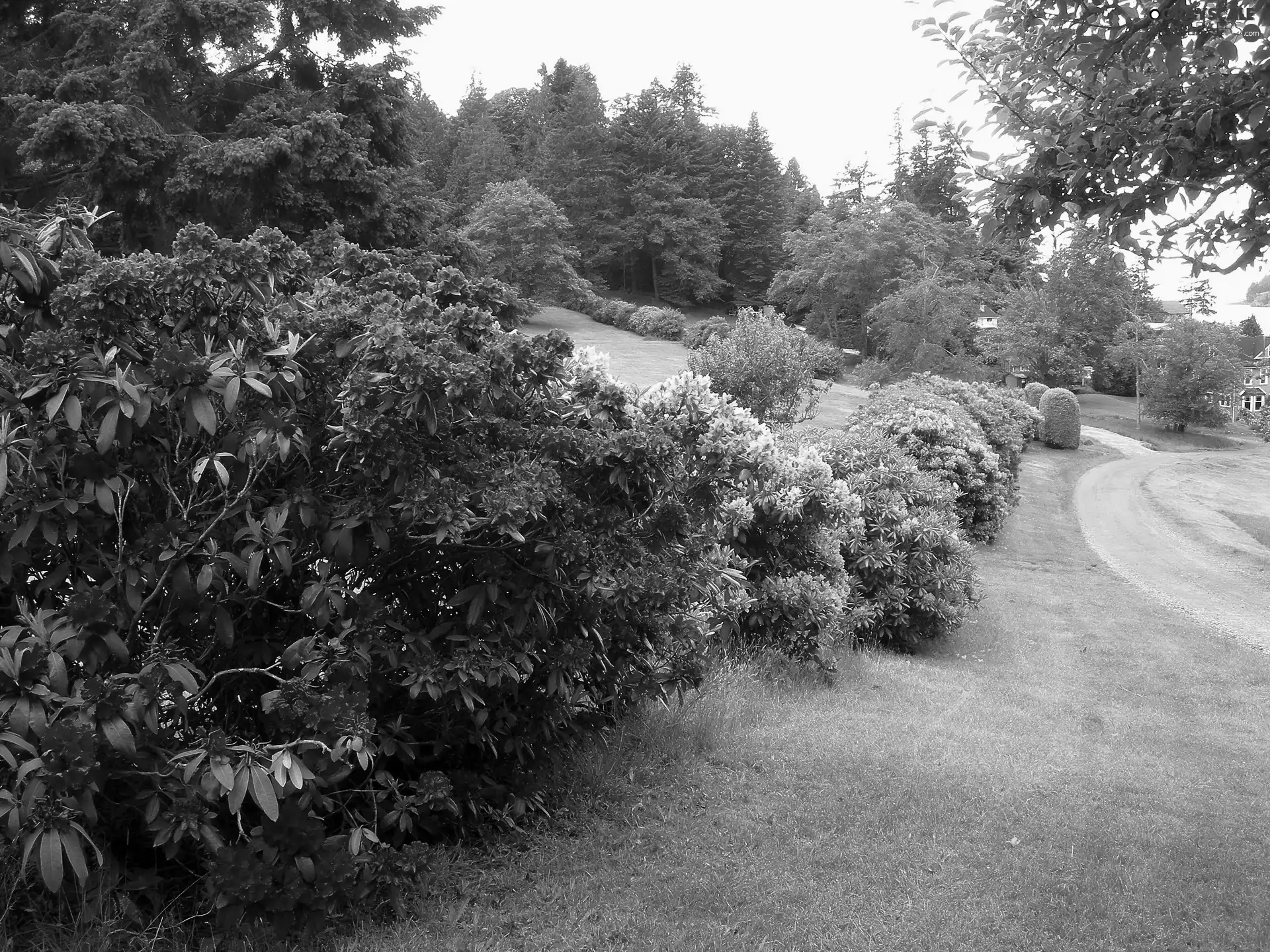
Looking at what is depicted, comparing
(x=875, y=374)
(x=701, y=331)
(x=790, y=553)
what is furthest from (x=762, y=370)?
(x=701, y=331)

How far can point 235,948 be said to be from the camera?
111 inches

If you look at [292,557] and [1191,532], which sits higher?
[292,557]

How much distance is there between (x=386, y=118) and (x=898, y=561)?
1655 centimetres

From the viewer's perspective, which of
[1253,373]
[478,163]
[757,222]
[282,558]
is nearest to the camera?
[282,558]

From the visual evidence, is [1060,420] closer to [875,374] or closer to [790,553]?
[875,374]

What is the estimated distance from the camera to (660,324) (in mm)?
48688

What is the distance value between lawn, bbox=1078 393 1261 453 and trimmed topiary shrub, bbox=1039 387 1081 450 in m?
7.15

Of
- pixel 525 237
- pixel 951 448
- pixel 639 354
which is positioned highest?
pixel 525 237

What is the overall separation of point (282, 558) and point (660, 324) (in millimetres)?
46554


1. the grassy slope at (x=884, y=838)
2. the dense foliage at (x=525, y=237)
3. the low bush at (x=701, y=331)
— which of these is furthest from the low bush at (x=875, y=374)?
the grassy slope at (x=884, y=838)

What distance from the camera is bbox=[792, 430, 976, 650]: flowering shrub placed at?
391 inches

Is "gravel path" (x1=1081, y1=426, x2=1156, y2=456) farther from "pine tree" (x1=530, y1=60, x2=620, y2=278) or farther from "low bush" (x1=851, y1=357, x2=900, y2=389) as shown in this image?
"pine tree" (x1=530, y1=60, x2=620, y2=278)

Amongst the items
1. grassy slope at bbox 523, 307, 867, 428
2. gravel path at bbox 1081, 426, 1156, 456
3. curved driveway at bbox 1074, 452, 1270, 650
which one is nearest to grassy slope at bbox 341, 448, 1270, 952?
curved driveway at bbox 1074, 452, 1270, 650

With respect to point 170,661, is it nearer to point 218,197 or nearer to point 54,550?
point 54,550
